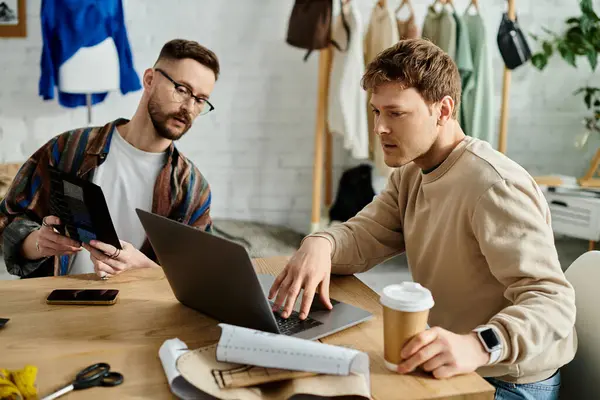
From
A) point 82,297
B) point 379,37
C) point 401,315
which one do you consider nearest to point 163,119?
point 82,297

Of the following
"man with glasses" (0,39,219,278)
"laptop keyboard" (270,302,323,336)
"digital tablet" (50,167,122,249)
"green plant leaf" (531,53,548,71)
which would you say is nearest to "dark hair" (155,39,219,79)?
"man with glasses" (0,39,219,278)

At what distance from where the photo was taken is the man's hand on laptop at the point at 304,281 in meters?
1.23

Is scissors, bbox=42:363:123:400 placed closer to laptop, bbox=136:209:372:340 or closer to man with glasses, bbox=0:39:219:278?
laptop, bbox=136:209:372:340

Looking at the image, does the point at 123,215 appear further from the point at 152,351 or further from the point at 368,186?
the point at 368,186

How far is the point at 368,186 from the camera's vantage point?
12.4ft

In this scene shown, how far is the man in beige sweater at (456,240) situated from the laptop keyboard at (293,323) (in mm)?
22

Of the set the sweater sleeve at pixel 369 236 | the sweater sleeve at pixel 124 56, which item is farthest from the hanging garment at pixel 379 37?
the sweater sleeve at pixel 369 236

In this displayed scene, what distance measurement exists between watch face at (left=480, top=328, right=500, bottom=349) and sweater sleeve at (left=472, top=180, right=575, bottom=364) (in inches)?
0.6

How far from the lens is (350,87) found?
3396 millimetres

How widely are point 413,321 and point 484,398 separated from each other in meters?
0.15

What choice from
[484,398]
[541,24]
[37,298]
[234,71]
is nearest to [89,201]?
[37,298]

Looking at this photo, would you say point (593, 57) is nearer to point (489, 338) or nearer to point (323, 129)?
point (323, 129)

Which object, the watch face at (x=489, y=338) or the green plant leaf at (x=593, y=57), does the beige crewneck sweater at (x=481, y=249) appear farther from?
the green plant leaf at (x=593, y=57)

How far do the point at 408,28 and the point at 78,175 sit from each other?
2.20m
